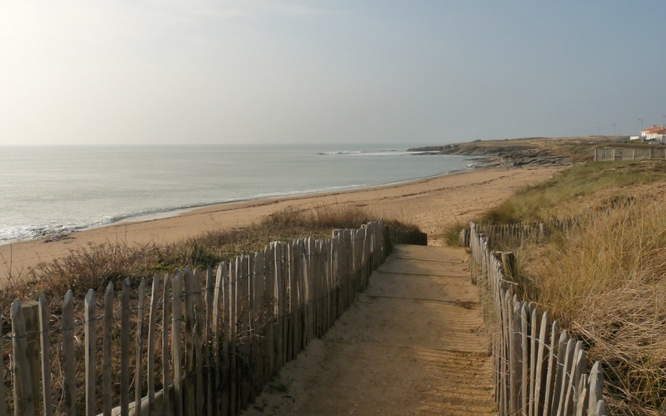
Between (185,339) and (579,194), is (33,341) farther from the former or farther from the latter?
(579,194)

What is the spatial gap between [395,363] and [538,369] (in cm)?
248

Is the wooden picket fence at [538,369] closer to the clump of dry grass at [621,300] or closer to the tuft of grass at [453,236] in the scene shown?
the clump of dry grass at [621,300]

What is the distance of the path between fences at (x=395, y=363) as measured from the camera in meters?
4.86

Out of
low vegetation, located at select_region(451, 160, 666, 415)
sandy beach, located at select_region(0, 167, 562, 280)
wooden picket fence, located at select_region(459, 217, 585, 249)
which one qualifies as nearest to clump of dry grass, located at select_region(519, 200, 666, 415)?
low vegetation, located at select_region(451, 160, 666, 415)

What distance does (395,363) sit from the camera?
225 inches

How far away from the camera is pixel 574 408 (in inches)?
112

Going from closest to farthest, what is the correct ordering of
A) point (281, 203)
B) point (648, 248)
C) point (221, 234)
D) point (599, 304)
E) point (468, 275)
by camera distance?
point (599, 304) < point (648, 248) < point (468, 275) < point (221, 234) < point (281, 203)

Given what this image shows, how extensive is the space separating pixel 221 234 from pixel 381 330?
5.14 metres

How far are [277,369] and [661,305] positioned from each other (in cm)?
337

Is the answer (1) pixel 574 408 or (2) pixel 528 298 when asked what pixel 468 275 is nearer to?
(2) pixel 528 298

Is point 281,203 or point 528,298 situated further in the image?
point 281,203

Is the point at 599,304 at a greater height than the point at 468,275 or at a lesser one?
greater

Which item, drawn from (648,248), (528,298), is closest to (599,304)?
(528,298)

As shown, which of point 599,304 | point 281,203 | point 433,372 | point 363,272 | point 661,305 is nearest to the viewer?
point 661,305
